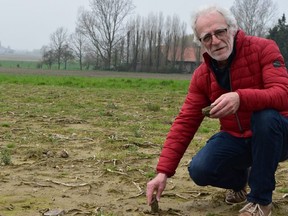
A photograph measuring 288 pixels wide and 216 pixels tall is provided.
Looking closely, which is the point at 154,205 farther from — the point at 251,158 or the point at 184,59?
the point at 184,59

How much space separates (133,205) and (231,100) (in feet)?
4.61

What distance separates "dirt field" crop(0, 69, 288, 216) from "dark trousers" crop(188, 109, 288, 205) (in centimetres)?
29

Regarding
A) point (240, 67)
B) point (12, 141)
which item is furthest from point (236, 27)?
point (12, 141)

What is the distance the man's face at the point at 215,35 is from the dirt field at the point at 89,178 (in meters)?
1.26

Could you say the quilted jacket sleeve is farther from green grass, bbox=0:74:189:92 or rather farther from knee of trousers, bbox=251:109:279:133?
green grass, bbox=0:74:189:92

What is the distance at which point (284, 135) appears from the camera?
3152 mm

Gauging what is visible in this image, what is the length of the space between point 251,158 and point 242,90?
79 centimetres

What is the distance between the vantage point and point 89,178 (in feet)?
14.8

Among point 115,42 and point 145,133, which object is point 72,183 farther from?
point 115,42

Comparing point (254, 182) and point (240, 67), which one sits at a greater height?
point (240, 67)

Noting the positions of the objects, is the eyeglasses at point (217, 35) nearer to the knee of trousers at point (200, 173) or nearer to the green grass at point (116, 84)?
the knee of trousers at point (200, 173)

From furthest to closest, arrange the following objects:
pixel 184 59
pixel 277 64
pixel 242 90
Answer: pixel 184 59
pixel 277 64
pixel 242 90

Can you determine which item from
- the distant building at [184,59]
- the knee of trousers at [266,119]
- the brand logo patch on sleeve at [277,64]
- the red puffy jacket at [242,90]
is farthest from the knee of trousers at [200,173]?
the distant building at [184,59]

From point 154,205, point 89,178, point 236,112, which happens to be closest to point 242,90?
point 236,112
